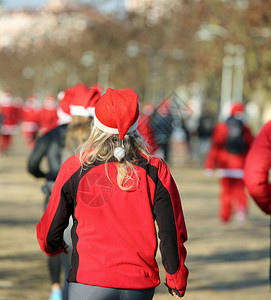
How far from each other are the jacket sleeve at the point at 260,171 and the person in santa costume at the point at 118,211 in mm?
1626

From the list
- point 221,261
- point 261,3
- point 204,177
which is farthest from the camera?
point 204,177

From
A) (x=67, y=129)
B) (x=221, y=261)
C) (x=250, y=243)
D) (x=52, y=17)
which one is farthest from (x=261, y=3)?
(x=52, y=17)

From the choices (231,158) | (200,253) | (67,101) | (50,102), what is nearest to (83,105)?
(67,101)

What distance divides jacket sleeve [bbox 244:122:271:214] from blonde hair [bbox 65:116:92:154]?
118cm

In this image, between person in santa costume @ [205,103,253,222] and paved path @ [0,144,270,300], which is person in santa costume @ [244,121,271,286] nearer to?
paved path @ [0,144,270,300]

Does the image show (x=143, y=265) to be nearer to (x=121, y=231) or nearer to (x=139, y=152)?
(x=121, y=231)

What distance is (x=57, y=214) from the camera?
11.7 feet

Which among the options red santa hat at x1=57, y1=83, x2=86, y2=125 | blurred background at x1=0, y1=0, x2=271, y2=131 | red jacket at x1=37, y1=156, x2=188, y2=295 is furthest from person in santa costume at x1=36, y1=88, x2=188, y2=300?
blurred background at x1=0, y1=0, x2=271, y2=131

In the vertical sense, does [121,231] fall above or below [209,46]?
above

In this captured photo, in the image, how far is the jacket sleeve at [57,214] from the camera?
3.52m

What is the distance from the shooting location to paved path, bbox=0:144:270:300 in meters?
6.92

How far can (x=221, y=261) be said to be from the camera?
842 centimetres

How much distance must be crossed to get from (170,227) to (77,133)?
2.07 meters

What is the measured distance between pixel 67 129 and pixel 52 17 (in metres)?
51.8
